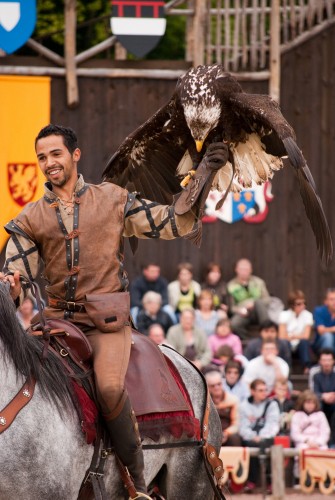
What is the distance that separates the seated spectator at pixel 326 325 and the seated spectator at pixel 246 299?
0.68 meters

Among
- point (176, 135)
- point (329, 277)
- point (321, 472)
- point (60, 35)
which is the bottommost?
point (321, 472)

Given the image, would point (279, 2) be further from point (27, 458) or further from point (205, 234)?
point (27, 458)

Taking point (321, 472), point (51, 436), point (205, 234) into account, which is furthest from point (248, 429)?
point (51, 436)

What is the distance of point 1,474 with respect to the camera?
514cm

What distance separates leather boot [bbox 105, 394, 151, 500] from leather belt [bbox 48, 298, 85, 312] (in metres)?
0.53

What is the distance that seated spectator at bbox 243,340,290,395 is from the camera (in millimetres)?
12117

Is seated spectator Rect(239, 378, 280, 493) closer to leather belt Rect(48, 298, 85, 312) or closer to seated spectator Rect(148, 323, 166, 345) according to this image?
seated spectator Rect(148, 323, 166, 345)

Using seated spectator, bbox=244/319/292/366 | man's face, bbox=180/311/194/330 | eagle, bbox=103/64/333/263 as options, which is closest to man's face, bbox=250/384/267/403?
seated spectator, bbox=244/319/292/366

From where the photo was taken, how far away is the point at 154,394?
594 centimetres

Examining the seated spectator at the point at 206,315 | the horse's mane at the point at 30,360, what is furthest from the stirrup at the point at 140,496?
the seated spectator at the point at 206,315

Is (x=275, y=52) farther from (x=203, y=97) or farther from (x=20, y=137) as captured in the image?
(x=203, y=97)

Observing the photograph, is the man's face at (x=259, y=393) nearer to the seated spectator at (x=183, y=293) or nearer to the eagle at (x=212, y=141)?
the seated spectator at (x=183, y=293)

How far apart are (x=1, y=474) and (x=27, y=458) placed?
0.48 ft

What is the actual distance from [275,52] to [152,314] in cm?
466
